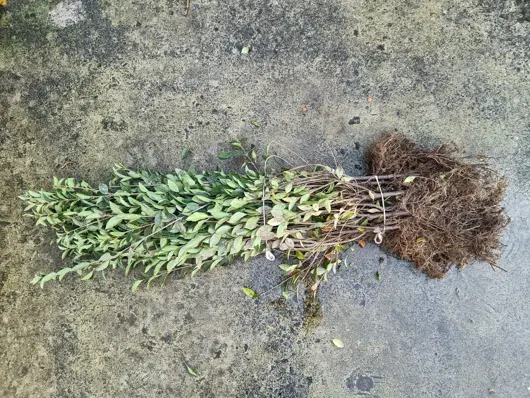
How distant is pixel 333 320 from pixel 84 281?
4.85ft

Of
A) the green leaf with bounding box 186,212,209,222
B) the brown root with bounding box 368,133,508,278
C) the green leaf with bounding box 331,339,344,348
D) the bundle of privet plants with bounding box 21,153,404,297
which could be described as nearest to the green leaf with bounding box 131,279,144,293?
the bundle of privet plants with bounding box 21,153,404,297

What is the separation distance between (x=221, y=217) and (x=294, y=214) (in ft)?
1.20

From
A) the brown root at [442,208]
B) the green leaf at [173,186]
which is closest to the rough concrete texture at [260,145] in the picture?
the brown root at [442,208]

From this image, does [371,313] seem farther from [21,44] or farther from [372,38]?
[21,44]

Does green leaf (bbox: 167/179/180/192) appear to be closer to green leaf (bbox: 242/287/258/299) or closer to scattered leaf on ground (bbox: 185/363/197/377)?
green leaf (bbox: 242/287/258/299)

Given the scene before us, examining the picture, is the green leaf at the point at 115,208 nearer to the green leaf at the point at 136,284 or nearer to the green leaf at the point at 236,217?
the green leaf at the point at 136,284

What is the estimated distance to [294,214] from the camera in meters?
2.41

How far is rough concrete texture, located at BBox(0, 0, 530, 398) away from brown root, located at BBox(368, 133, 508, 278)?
16 cm

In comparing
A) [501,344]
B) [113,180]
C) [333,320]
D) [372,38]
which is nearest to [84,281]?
[113,180]

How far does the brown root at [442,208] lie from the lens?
2.49 metres

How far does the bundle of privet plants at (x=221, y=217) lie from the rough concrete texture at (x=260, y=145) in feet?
0.79

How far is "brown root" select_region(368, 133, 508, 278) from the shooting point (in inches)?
98.1

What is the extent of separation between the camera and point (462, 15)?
2.78m

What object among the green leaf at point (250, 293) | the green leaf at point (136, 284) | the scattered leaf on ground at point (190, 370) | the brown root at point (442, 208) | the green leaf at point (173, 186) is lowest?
the scattered leaf on ground at point (190, 370)
